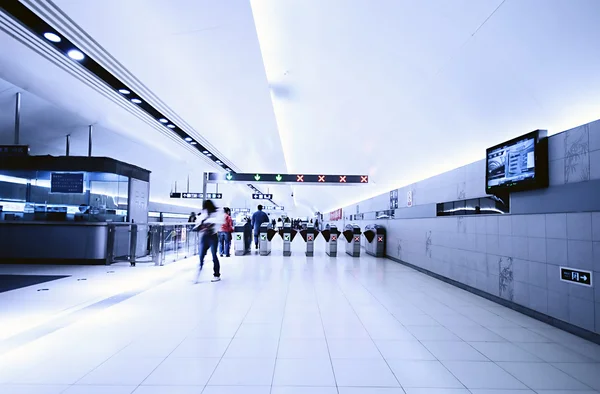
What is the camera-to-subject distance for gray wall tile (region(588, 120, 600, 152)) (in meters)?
3.55

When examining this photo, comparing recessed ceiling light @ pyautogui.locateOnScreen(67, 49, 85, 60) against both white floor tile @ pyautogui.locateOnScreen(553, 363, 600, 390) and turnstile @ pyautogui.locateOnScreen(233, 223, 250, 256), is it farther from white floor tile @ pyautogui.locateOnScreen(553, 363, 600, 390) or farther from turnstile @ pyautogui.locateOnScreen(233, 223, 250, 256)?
→ turnstile @ pyautogui.locateOnScreen(233, 223, 250, 256)

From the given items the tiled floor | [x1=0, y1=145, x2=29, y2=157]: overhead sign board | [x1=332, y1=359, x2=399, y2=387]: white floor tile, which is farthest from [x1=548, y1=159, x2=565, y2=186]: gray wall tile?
[x1=0, y1=145, x2=29, y2=157]: overhead sign board

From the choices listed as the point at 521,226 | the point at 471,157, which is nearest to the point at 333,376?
the point at 521,226

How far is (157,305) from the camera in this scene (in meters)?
4.83

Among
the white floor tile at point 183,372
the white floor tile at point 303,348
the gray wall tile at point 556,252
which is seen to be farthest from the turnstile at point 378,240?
the white floor tile at point 183,372

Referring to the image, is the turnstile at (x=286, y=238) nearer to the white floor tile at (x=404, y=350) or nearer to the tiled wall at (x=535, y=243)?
the tiled wall at (x=535, y=243)

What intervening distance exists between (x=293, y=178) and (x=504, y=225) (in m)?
7.62

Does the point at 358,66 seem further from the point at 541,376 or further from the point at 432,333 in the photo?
the point at 541,376

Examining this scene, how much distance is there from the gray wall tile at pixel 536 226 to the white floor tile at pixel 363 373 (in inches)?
112

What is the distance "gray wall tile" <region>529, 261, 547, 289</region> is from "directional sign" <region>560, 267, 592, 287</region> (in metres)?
0.29

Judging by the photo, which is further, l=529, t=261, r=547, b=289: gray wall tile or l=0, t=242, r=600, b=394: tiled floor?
l=529, t=261, r=547, b=289: gray wall tile

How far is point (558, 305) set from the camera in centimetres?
396

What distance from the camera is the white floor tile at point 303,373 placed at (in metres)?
2.56

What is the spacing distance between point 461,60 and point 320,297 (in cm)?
420
